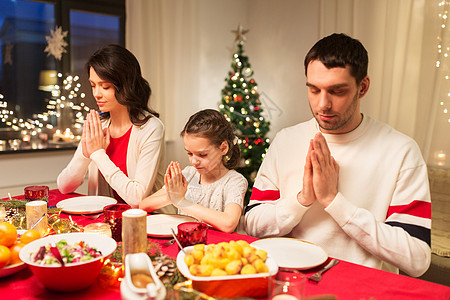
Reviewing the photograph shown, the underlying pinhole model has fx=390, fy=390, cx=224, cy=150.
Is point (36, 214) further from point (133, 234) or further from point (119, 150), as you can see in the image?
point (119, 150)

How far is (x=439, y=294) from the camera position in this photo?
1.10m

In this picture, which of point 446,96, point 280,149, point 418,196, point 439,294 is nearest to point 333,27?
point 446,96

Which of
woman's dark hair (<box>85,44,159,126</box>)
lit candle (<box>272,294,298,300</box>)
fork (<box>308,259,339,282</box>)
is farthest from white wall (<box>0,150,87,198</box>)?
lit candle (<box>272,294,298,300</box>)

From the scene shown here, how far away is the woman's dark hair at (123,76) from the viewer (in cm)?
218

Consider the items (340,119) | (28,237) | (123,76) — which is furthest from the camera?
(123,76)

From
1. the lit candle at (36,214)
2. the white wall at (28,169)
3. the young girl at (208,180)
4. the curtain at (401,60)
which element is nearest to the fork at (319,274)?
the young girl at (208,180)

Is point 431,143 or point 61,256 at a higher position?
point 431,143

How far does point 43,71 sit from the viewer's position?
3916 millimetres

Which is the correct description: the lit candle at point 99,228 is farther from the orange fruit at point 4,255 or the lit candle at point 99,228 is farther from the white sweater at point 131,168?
the white sweater at point 131,168

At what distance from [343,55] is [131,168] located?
1.38 metres

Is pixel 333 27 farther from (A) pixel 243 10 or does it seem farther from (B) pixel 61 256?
(B) pixel 61 256

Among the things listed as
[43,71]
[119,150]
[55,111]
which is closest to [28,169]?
[55,111]

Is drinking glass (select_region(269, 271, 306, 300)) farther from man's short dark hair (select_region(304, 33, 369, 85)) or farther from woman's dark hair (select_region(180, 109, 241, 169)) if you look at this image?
woman's dark hair (select_region(180, 109, 241, 169))

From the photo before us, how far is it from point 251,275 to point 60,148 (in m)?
3.36
